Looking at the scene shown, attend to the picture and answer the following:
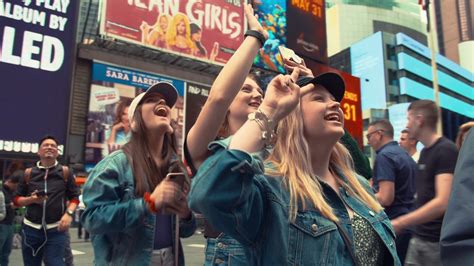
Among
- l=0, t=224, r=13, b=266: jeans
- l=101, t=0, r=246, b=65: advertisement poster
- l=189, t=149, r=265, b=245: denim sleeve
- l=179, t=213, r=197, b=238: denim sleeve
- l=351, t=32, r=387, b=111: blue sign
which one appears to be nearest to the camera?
l=189, t=149, r=265, b=245: denim sleeve

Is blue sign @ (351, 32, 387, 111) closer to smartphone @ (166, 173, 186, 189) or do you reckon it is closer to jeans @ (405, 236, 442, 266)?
jeans @ (405, 236, 442, 266)

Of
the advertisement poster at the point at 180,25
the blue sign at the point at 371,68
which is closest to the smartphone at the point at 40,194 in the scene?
the advertisement poster at the point at 180,25

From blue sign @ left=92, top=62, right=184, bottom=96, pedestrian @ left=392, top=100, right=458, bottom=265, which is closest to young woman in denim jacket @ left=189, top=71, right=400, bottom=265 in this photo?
pedestrian @ left=392, top=100, right=458, bottom=265

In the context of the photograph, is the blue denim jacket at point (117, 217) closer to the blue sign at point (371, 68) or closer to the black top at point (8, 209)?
the black top at point (8, 209)

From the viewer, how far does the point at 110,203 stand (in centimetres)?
222

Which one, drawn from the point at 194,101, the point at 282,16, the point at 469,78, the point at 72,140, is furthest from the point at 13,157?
the point at 469,78

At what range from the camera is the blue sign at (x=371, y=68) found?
2438 inches

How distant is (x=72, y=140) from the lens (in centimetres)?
1892

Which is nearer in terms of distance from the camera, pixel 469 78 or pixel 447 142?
pixel 447 142

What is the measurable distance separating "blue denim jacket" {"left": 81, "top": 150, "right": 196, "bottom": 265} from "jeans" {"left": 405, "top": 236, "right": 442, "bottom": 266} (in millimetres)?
2557

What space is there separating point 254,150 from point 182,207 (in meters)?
0.87

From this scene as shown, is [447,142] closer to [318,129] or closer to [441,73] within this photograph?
[318,129]

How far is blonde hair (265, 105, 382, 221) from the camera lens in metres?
1.55

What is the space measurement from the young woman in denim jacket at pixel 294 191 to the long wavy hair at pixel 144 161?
861 mm
